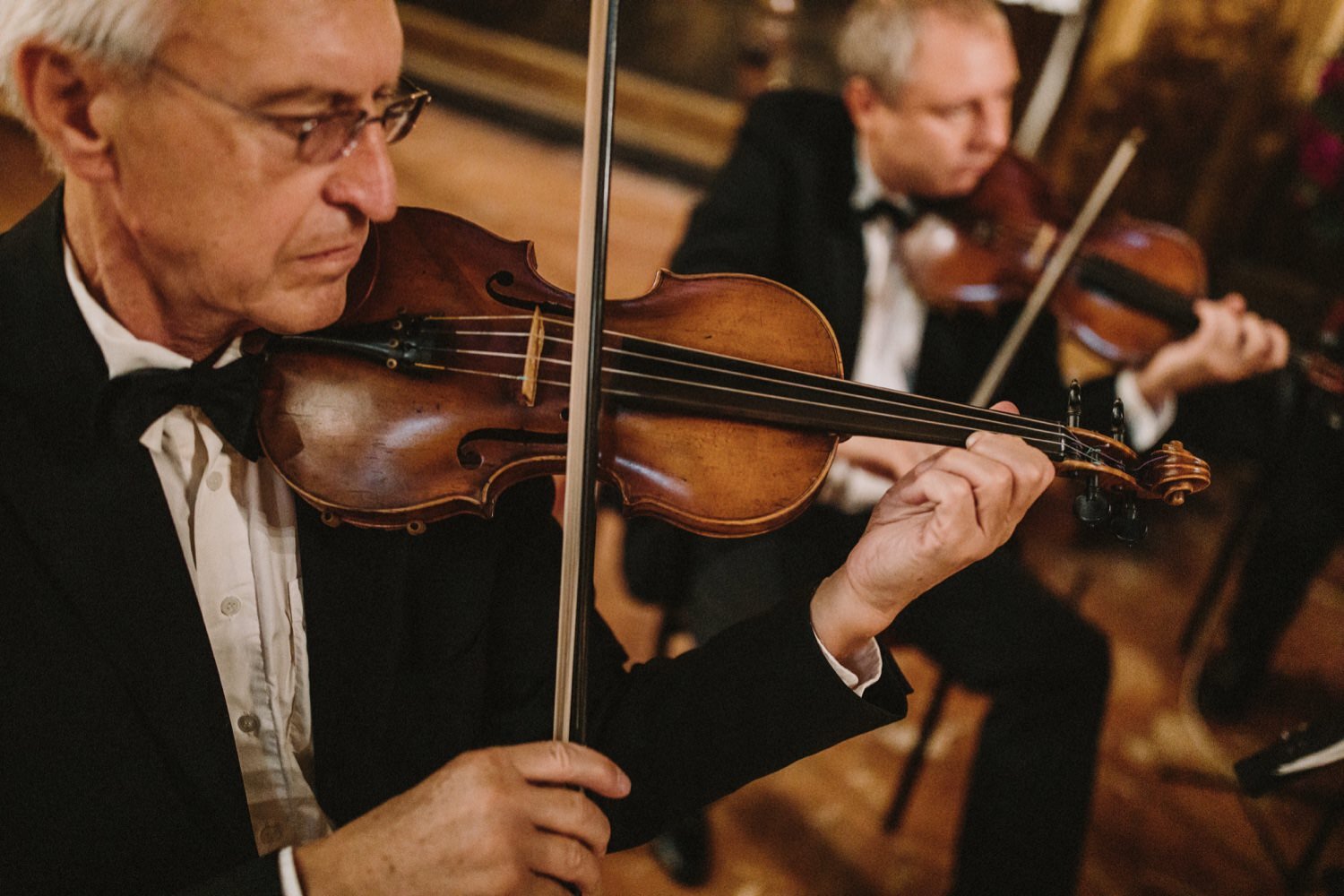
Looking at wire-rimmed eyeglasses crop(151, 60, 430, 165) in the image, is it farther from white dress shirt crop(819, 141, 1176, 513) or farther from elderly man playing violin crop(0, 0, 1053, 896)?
white dress shirt crop(819, 141, 1176, 513)

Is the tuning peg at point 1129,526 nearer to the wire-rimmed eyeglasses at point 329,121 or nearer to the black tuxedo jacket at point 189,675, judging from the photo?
the black tuxedo jacket at point 189,675

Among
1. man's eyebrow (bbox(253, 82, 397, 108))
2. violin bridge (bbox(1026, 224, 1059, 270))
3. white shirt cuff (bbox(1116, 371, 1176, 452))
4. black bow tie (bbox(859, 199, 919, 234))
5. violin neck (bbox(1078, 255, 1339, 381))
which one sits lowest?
white shirt cuff (bbox(1116, 371, 1176, 452))

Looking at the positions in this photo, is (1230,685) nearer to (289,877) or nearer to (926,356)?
(926,356)

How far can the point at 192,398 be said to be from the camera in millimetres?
896

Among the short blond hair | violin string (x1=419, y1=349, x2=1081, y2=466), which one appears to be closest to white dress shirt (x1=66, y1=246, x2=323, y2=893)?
violin string (x1=419, y1=349, x2=1081, y2=466)

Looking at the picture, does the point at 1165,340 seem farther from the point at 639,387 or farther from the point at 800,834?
the point at 639,387

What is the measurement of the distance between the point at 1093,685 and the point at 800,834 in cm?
74

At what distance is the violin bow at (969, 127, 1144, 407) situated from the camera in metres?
1.79

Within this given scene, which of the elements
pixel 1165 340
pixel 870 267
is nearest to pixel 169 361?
pixel 870 267

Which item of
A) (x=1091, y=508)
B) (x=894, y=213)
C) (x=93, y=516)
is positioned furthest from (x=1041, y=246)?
(x=93, y=516)

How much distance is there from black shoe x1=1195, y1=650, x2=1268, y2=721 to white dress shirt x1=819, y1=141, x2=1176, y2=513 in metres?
1.16

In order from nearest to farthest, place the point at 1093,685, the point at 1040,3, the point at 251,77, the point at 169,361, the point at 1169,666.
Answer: the point at 251,77 → the point at 169,361 → the point at 1093,685 → the point at 1169,666 → the point at 1040,3

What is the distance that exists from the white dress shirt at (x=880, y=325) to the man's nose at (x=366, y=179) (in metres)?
1.15

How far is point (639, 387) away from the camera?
3.31ft
